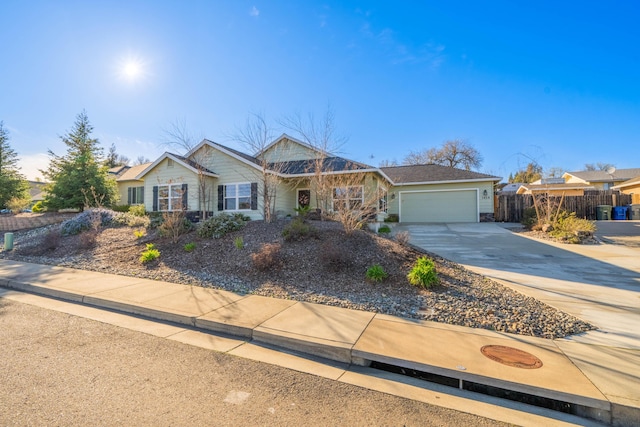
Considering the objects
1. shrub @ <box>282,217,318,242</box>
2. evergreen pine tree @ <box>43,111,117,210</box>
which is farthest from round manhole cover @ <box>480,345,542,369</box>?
evergreen pine tree @ <box>43,111,117,210</box>

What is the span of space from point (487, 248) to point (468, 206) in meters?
9.44

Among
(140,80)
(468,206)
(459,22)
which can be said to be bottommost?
(468,206)

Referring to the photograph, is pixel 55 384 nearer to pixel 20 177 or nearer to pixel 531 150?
pixel 531 150

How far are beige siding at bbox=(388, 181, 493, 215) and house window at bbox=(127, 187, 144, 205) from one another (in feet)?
62.9

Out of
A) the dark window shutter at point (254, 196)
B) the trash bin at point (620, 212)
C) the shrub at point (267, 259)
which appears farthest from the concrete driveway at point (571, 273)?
the trash bin at point (620, 212)

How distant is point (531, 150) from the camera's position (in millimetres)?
14414

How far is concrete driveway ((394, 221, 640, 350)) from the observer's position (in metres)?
4.30

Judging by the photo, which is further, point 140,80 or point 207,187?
point 207,187

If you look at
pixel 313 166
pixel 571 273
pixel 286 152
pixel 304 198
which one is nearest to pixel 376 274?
pixel 571 273

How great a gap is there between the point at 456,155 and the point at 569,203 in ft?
61.7

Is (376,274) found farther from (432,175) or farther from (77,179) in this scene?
(77,179)

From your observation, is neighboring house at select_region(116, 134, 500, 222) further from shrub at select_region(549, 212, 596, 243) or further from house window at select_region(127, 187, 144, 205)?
house window at select_region(127, 187, 144, 205)

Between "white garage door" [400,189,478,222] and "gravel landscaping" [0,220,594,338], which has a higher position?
"white garage door" [400,189,478,222]

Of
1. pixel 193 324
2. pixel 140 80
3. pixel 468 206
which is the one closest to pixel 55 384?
pixel 193 324
